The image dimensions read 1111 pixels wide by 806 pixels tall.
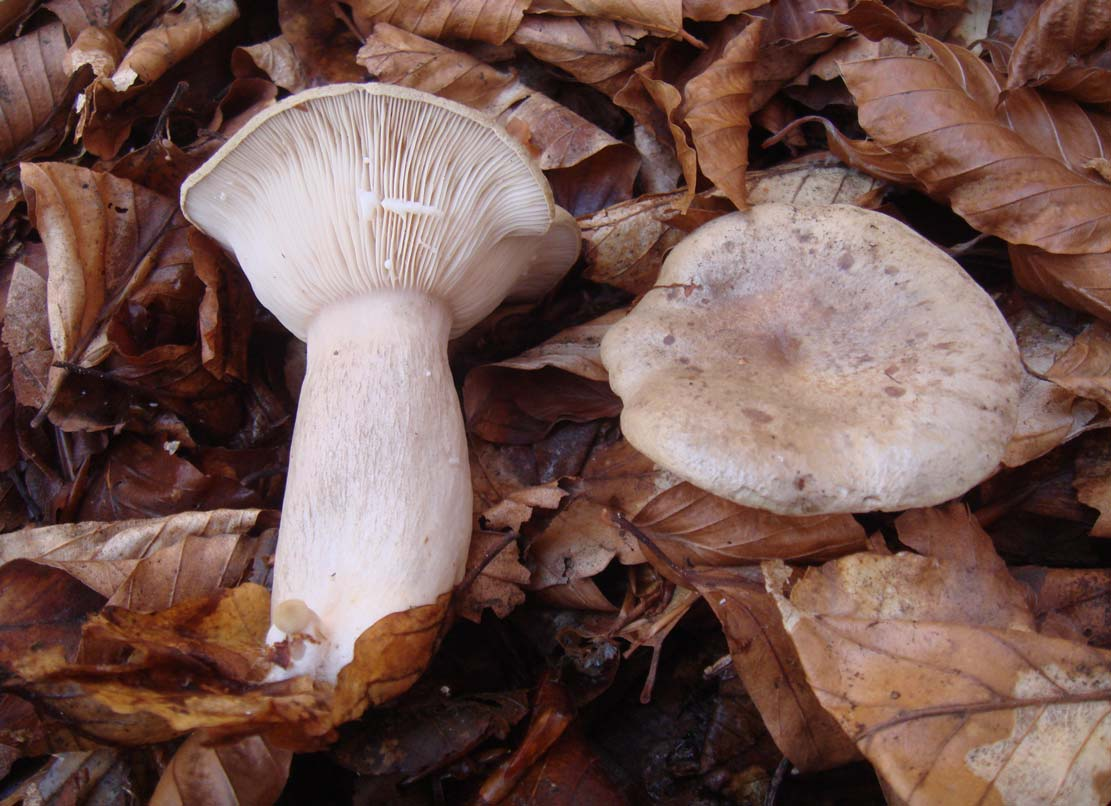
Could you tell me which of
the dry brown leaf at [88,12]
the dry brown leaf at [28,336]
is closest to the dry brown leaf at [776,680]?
the dry brown leaf at [28,336]

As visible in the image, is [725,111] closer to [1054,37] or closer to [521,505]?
[1054,37]

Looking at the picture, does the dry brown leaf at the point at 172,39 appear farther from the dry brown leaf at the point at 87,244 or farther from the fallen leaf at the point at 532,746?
the fallen leaf at the point at 532,746

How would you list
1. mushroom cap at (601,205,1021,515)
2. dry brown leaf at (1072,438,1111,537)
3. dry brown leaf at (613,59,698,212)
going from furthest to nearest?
dry brown leaf at (613,59,698,212)
dry brown leaf at (1072,438,1111,537)
mushroom cap at (601,205,1021,515)

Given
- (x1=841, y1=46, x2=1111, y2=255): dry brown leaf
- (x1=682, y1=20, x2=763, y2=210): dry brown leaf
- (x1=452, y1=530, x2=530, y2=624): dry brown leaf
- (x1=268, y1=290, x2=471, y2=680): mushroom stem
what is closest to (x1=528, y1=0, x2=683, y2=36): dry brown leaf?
(x1=682, y1=20, x2=763, y2=210): dry brown leaf

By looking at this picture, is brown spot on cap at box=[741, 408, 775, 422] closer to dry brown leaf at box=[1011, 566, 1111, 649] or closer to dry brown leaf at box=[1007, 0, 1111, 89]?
dry brown leaf at box=[1011, 566, 1111, 649]

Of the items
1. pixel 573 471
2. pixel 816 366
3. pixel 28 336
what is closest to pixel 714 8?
pixel 816 366

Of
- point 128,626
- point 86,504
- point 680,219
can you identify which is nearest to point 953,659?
point 680,219
